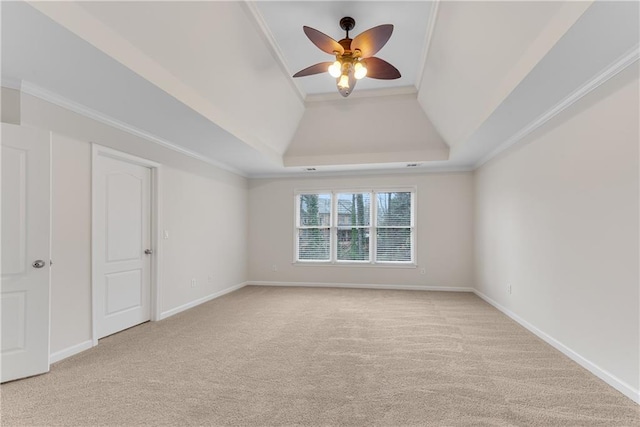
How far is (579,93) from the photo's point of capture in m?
2.79

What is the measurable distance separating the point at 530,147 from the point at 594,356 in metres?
2.32

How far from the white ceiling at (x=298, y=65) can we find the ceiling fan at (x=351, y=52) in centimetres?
40

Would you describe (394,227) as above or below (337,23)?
below

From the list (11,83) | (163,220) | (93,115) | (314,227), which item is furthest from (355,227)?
(11,83)

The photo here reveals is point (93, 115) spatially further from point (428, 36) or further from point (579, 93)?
point (579, 93)

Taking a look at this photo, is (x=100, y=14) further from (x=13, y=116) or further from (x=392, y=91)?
(x=392, y=91)

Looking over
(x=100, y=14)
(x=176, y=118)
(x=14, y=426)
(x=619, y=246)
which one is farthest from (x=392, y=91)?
(x=14, y=426)

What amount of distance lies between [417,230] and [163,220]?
4.61m

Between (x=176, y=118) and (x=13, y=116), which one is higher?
(x=176, y=118)

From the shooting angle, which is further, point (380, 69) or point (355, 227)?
point (355, 227)

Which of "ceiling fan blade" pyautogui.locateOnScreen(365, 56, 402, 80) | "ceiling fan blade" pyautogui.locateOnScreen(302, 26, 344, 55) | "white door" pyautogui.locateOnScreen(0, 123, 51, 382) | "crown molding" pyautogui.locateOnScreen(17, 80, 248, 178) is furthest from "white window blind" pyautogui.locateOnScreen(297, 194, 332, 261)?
"white door" pyautogui.locateOnScreen(0, 123, 51, 382)

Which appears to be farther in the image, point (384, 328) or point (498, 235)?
point (498, 235)

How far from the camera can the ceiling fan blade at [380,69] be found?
10.4 feet

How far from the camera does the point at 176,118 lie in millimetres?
3523
